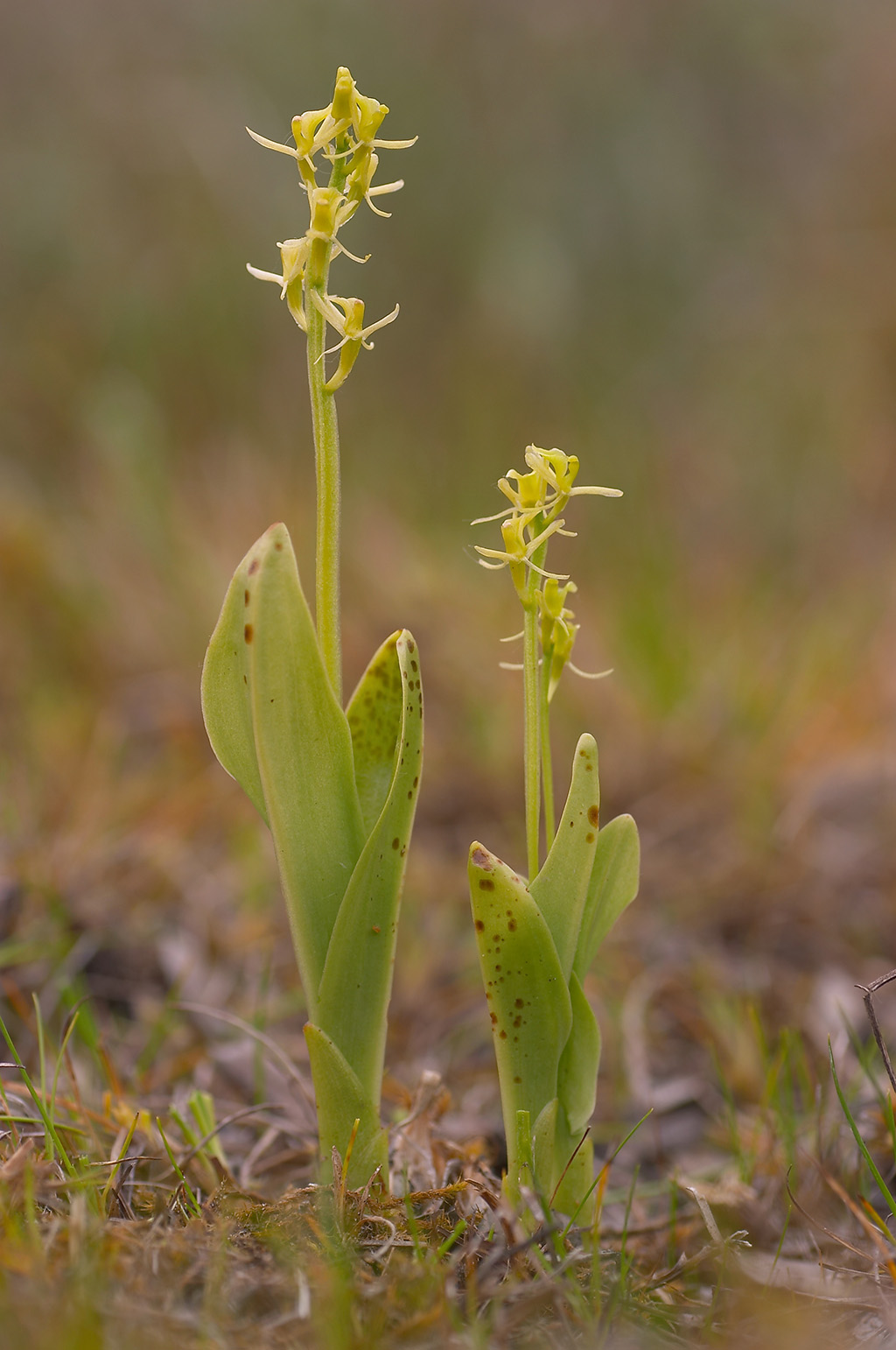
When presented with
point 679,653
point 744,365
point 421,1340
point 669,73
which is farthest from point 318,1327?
point 669,73

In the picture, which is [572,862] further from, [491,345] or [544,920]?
[491,345]

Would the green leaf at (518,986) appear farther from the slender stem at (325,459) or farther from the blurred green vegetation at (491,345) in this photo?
the blurred green vegetation at (491,345)

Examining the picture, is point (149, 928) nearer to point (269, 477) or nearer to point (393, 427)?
point (269, 477)

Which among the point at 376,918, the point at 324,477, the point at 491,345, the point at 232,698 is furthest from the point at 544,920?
the point at 491,345

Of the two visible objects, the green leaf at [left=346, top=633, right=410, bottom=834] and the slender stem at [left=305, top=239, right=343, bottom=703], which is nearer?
the slender stem at [left=305, top=239, right=343, bottom=703]

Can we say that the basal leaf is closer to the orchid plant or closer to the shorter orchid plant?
the orchid plant

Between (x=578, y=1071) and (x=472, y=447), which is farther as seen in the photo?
(x=472, y=447)

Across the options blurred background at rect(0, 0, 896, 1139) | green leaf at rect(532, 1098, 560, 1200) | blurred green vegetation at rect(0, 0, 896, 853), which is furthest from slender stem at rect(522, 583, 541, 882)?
blurred green vegetation at rect(0, 0, 896, 853)
